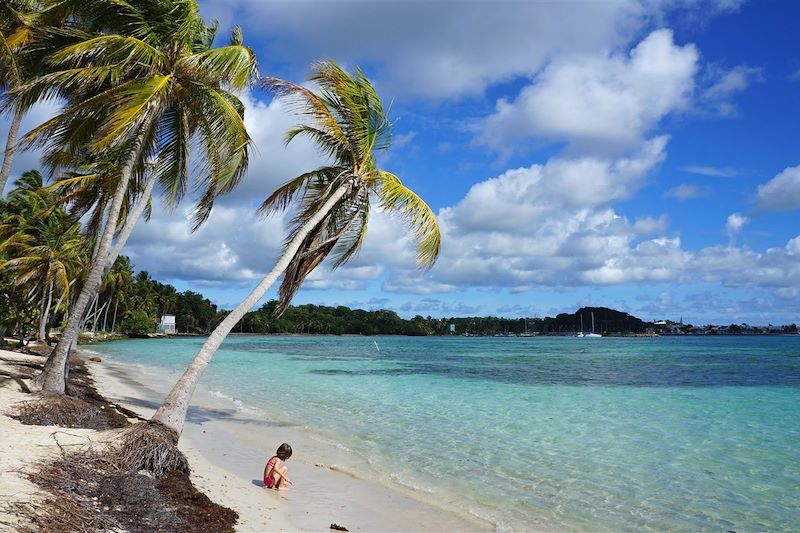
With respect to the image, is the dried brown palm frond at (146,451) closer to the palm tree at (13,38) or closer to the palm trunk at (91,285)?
the palm trunk at (91,285)

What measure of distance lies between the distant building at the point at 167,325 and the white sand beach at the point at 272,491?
10632cm

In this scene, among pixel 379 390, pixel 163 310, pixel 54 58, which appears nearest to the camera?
pixel 54 58

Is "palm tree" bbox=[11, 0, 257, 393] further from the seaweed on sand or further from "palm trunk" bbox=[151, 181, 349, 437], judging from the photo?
the seaweed on sand

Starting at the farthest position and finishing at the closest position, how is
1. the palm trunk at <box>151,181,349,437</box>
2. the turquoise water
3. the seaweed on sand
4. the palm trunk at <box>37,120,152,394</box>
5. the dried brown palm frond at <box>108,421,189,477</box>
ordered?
the palm trunk at <box>37,120,152,394</box>, the turquoise water, the palm trunk at <box>151,181,349,437</box>, the dried brown palm frond at <box>108,421,189,477</box>, the seaweed on sand

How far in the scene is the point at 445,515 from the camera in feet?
23.9

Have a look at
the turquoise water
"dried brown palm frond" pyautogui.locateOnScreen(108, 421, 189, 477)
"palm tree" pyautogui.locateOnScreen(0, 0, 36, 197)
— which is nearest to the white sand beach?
"dried brown palm frond" pyautogui.locateOnScreen(108, 421, 189, 477)

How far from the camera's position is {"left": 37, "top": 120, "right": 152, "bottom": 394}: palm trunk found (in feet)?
30.9

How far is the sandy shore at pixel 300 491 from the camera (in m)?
6.60

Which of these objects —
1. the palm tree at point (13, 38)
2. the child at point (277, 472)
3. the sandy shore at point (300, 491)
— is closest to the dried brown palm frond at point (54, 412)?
the sandy shore at point (300, 491)

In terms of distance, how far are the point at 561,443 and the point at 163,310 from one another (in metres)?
114

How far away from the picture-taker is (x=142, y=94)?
26.8 feet

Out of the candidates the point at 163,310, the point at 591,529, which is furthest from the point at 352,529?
the point at 163,310

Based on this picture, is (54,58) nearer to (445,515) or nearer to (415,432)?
(445,515)

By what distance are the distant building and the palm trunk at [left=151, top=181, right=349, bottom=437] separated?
359 feet
